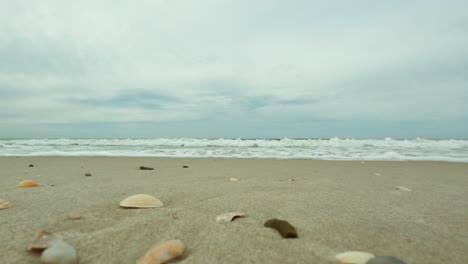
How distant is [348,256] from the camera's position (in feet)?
4.08

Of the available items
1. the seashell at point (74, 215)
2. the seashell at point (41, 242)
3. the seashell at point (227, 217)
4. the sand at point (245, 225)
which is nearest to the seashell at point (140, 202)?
the sand at point (245, 225)

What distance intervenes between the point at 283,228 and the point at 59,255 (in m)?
1.00

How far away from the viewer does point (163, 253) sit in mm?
1208

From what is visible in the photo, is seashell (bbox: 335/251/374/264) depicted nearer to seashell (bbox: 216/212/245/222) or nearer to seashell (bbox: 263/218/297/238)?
seashell (bbox: 263/218/297/238)

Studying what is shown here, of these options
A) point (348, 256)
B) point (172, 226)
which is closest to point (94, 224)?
point (172, 226)

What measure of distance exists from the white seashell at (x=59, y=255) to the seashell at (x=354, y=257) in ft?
3.55

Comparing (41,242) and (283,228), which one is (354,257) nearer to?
→ (283,228)

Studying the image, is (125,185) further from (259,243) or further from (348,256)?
(348,256)

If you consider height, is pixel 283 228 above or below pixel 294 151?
below

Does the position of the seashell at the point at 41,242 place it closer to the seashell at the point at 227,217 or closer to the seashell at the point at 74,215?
the seashell at the point at 74,215

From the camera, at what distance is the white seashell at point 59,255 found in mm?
1145

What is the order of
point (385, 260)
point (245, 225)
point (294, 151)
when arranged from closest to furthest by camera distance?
point (385, 260)
point (245, 225)
point (294, 151)

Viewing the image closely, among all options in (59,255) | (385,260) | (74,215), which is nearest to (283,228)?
(385,260)

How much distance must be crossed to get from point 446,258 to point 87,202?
2238 millimetres
